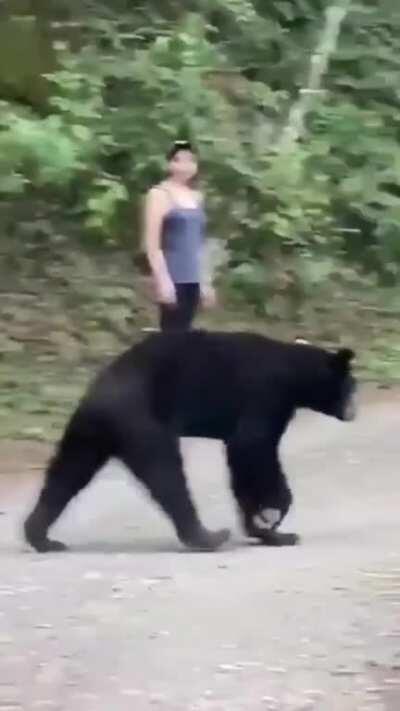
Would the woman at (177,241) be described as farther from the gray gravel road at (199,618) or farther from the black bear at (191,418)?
the black bear at (191,418)

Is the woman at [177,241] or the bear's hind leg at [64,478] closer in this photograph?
the bear's hind leg at [64,478]

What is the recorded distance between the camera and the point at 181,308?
10180 millimetres

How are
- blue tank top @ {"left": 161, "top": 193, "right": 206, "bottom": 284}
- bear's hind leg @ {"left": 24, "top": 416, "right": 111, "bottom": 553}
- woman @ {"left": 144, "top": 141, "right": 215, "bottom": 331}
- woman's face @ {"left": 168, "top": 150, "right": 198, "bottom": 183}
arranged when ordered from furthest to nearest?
1. blue tank top @ {"left": 161, "top": 193, "right": 206, "bottom": 284}
2. woman @ {"left": 144, "top": 141, "right": 215, "bottom": 331}
3. woman's face @ {"left": 168, "top": 150, "right": 198, "bottom": 183}
4. bear's hind leg @ {"left": 24, "top": 416, "right": 111, "bottom": 553}

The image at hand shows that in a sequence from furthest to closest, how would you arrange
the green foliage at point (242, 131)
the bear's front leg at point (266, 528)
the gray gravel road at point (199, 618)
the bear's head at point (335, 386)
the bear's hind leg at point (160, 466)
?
the green foliage at point (242, 131) < the bear's head at point (335, 386) < the bear's front leg at point (266, 528) < the bear's hind leg at point (160, 466) < the gray gravel road at point (199, 618)

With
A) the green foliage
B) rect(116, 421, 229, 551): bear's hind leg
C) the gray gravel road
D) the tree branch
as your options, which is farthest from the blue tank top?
the tree branch

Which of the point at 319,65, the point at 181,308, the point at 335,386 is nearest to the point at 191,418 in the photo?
the point at 335,386

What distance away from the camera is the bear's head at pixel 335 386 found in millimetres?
7883

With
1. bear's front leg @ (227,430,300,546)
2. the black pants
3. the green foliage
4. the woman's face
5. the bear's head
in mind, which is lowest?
the green foliage

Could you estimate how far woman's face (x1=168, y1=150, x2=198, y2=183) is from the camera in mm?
9750

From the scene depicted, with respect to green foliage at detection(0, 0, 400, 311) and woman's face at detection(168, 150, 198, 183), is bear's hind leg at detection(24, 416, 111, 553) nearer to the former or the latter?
woman's face at detection(168, 150, 198, 183)

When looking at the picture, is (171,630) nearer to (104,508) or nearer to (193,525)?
(193,525)

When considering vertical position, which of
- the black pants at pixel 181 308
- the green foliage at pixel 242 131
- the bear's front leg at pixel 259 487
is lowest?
the green foliage at pixel 242 131

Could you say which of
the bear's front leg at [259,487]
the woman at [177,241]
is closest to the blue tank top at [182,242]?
the woman at [177,241]

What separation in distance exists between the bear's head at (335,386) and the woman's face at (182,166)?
2.27 meters
